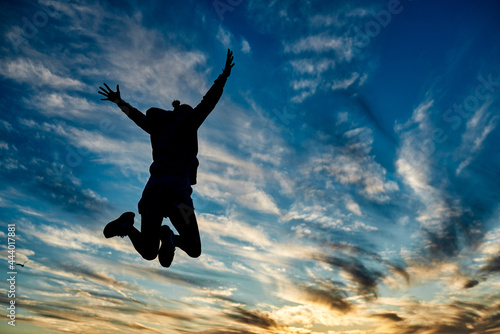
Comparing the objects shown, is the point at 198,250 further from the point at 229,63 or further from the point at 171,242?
the point at 229,63

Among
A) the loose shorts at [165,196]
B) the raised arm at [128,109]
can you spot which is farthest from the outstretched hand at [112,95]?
the loose shorts at [165,196]

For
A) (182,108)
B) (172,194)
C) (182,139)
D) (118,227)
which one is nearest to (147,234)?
(118,227)

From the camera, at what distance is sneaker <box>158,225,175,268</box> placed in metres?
4.93

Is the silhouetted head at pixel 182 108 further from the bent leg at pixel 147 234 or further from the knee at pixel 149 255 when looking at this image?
the knee at pixel 149 255

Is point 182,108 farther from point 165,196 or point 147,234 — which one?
point 147,234

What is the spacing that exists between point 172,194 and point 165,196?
4.5 inches

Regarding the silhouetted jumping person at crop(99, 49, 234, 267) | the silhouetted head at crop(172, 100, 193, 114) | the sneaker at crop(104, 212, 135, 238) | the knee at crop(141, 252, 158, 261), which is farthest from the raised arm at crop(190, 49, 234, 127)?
the knee at crop(141, 252, 158, 261)

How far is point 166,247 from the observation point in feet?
16.1

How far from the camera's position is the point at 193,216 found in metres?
4.84

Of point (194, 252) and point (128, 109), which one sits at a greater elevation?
point (128, 109)

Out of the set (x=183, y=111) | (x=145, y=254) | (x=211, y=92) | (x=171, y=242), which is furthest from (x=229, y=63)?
(x=145, y=254)

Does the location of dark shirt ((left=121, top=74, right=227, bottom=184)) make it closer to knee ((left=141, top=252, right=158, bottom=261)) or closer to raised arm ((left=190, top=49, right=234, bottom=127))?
raised arm ((left=190, top=49, right=234, bottom=127))

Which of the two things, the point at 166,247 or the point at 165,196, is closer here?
the point at 165,196

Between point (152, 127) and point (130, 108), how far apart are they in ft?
1.91
